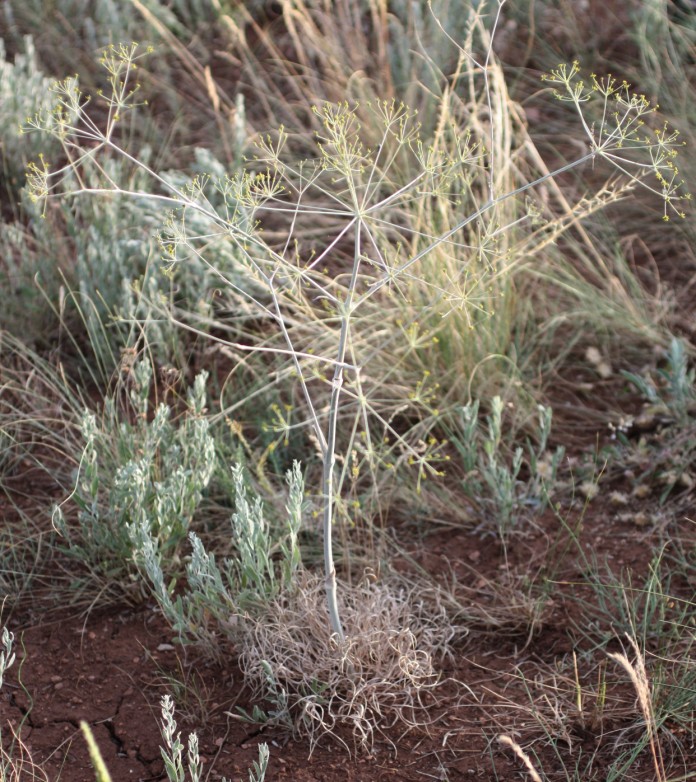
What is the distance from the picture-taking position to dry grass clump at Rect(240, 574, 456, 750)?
2266mm

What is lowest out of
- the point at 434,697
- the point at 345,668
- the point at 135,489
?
the point at 434,697

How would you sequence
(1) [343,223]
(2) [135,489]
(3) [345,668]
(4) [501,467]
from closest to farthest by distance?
1. (3) [345,668]
2. (2) [135,489]
3. (4) [501,467]
4. (1) [343,223]

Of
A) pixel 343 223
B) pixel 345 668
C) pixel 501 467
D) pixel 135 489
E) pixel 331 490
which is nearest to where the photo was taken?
pixel 331 490

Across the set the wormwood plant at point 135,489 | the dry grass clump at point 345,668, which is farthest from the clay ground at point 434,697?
the wormwood plant at point 135,489

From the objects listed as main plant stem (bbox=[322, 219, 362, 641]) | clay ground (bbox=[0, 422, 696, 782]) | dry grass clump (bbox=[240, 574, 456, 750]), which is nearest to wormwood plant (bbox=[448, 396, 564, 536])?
clay ground (bbox=[0, 422, 696, 782])

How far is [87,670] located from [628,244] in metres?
2.58

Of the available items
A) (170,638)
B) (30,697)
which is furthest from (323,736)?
(30,697)

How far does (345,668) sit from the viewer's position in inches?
91.6

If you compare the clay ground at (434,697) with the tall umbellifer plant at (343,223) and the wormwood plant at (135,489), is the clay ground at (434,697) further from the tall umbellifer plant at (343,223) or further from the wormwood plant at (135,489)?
the tall umbellifer plant at (343,223)

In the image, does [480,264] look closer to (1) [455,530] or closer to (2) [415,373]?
(2) [415,373]

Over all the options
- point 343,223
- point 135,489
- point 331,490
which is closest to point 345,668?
point 331,490

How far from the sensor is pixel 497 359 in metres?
3.36

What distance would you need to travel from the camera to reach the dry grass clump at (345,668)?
2266 mm

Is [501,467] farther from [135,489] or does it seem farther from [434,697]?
[135,489]
